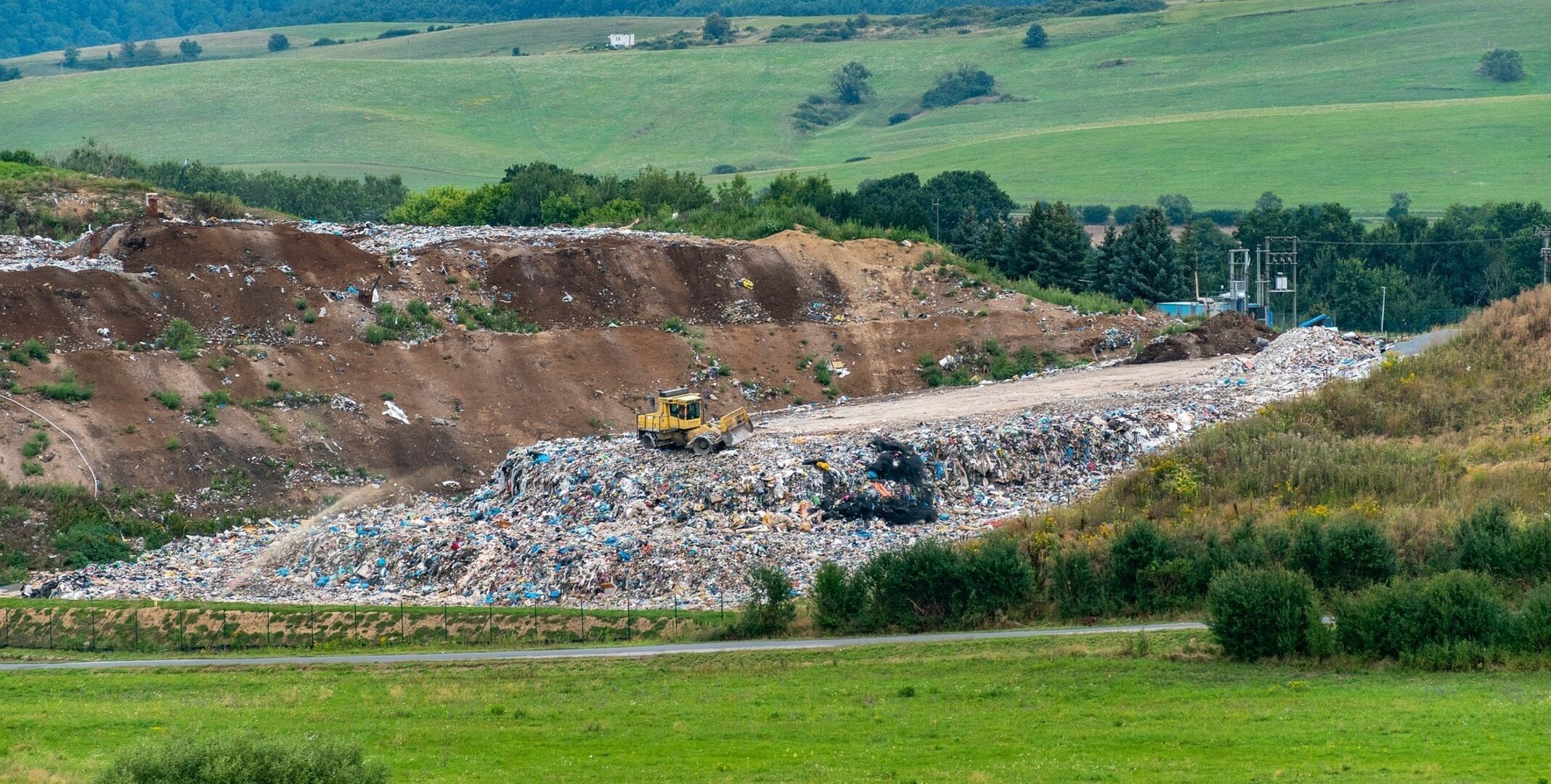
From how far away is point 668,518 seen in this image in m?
43.1

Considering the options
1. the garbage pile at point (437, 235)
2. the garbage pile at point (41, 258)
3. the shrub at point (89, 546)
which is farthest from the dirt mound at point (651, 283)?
the shrub at point (89, 546)

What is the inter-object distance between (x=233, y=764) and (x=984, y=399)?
37795 mm

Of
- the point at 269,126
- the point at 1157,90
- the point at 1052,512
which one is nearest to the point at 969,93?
the point at 1157,90

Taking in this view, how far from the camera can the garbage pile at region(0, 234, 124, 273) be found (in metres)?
57.6

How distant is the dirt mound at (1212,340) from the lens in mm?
60438

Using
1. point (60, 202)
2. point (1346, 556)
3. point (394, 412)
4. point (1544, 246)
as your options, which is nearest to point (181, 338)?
point (394, 412)

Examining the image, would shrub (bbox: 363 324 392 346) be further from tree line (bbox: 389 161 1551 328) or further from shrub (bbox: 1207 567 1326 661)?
shrub (bbox: 1207 567 1326 661)

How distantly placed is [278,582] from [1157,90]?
15399cm

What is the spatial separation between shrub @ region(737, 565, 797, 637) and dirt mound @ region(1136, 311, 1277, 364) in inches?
1121

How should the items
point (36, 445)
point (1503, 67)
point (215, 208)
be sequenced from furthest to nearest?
point (1503, 67)
point (215, 208)
point (36, 445)

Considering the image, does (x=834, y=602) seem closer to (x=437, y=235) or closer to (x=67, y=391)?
(x=67, y=391)

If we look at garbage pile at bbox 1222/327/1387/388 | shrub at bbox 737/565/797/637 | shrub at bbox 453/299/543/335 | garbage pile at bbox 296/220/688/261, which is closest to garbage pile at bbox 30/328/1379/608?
shrub at bbox 737/565/797/637

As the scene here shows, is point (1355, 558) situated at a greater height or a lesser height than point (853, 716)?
lesser

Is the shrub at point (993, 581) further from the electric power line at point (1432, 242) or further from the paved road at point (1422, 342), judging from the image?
the electric power line at point (1432, 242)
